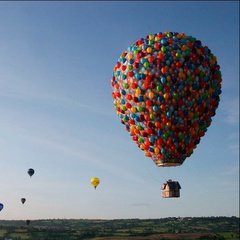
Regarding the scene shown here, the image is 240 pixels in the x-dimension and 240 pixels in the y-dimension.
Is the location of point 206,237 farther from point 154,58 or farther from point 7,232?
point 154,58

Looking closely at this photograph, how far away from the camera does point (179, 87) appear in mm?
28516

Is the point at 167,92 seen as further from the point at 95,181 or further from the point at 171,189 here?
the point at 95,181

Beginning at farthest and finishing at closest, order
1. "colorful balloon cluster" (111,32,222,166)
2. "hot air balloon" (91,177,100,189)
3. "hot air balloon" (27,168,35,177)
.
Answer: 1. "hot air balloon" (27,168,35,177)
2. "hot air balloon" (91,177,100,189)
3. "colorful balloon cluster" (111,32,222,166)

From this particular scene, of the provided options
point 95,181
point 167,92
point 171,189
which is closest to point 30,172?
point 95,181

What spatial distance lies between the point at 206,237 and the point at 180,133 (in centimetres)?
12967

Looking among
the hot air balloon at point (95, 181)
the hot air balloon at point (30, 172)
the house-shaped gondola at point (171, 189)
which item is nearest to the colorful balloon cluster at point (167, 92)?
the house-shaped gondola at point (171, 189)

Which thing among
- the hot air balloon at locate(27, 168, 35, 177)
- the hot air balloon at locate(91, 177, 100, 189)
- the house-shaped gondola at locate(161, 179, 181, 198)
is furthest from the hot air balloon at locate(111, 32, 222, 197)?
the hot air balloon at locate(27, 168, 35, 177)

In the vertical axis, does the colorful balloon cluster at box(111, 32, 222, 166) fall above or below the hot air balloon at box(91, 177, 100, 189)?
above

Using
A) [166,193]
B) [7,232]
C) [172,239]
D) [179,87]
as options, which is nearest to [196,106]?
[179,87]

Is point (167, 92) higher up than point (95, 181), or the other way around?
point (167, 92)

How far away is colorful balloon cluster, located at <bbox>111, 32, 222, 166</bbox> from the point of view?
28.6 meters

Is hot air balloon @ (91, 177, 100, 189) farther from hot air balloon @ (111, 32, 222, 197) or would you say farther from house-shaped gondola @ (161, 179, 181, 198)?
house-shaped gondola @ (161, 179, 181, 198)

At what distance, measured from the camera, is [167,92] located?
28.5 meters

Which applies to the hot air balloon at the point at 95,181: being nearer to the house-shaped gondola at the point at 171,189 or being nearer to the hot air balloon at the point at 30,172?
the hot air balloon at the point at 30,172
